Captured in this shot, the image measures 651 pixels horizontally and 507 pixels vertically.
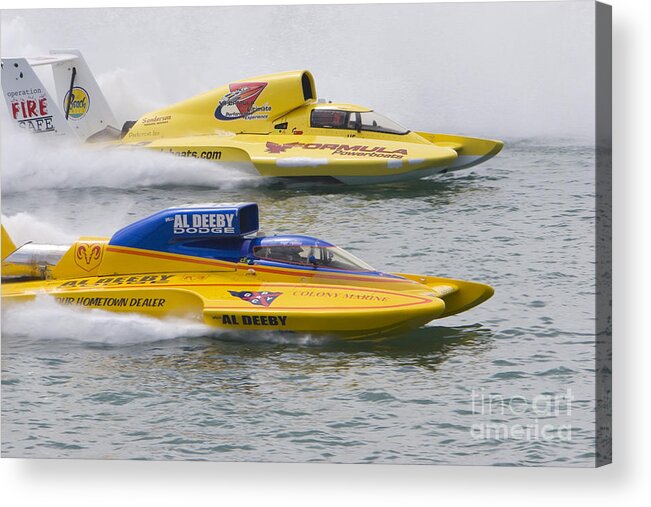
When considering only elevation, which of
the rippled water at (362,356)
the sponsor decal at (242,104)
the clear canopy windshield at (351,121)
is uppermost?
the sponsor decal at (242,104)

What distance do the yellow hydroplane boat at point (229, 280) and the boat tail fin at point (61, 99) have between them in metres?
1.57

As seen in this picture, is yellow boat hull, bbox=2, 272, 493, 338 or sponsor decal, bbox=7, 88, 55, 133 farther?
sponsor decal, bbox=7, 88, 55, 133

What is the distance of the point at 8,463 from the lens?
39.0ft

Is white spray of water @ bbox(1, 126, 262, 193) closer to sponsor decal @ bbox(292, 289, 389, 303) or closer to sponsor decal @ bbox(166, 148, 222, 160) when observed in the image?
sponsor decal @ bbox(166, 148, 222, 160)

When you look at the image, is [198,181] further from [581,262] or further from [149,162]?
[581,262]

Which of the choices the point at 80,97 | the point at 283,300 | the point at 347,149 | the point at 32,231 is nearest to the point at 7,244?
the point at 32,231

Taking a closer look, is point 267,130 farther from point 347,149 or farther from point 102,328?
point 102,328

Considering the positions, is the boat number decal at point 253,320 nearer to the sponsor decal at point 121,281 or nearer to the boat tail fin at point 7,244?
the sponsor decal at point 121,281

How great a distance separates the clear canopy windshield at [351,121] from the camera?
47.6ft

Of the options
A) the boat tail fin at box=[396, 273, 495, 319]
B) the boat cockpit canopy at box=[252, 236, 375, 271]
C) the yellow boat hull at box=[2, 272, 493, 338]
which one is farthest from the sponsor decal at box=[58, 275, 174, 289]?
the boat tail fin at box=[396, 273, 495, 319]

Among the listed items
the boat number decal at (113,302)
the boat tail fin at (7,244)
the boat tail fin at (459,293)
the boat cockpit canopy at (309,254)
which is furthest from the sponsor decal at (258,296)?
the boat tail fin at (7,244)

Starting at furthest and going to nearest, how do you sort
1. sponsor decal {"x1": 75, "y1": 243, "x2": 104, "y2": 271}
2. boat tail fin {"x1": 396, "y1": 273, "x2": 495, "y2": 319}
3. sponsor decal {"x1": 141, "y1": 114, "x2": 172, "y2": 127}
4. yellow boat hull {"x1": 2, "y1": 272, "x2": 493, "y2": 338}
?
sponsor decal {"x1": 141, "y1": 114, "x2": 172, "y2": 127}, sponsor decal {"x1": 75, "y1": 243, "x2": 104, "y2": 271}, boat tail fin {"x1": 396, "y1": 273, "x2": 495, "y2": 319}, yellow boat hull {"x1": 2, "y1": 272, "x2": 493, "y2": 338}

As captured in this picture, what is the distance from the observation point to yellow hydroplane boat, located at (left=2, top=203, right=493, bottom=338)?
11898 millimetres

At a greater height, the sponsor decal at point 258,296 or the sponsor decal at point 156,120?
the sponsor decal at point 156,120
